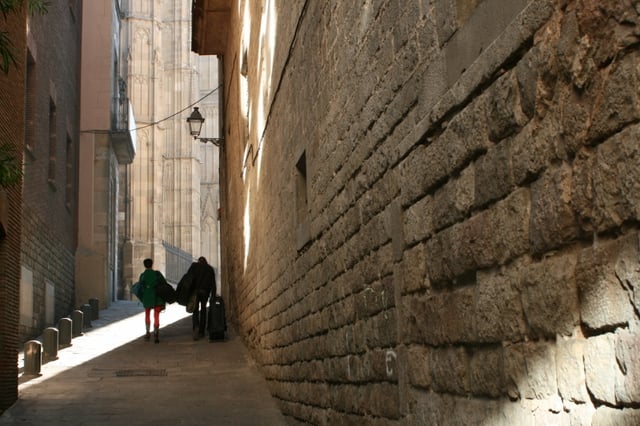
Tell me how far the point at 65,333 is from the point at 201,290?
97.4 inches

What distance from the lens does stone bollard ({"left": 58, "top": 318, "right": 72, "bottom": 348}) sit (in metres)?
16.4

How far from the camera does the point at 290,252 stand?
371 inches

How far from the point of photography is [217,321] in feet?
54.2

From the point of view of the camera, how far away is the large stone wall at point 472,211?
2662mm

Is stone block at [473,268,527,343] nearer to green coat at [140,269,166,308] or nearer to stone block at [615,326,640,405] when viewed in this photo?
stone block at [615,326,640,405]

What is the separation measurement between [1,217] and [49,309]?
9571mm

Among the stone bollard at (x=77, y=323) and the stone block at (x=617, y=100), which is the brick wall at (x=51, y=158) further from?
the stone block at (x=617, y=100)

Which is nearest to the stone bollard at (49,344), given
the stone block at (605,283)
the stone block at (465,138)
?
the stone block at (465,138)

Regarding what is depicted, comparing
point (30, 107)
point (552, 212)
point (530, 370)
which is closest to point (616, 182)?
point (552, 212)

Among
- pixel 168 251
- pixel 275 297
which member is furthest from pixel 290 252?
pixel 168 251

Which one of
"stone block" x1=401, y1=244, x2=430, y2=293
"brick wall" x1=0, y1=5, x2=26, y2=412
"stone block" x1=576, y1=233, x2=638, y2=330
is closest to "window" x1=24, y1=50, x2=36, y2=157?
"brick wall" x1=0, y1=5, x2=26, y2=412

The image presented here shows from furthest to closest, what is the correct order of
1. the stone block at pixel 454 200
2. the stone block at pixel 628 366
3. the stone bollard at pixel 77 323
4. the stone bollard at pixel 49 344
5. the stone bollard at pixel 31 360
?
the stone bollard at pixel 77 323 → the stone bollard at pixel 49 344 → the stone bollard at pixel 31 360 → the stone block at pixel 454 200 → the stone block at pixel 628 366

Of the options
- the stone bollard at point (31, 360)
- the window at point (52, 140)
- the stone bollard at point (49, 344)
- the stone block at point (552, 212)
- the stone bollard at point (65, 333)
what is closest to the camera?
the stone block at point (552, 212)

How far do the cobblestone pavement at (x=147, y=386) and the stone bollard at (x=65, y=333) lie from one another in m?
0.13
